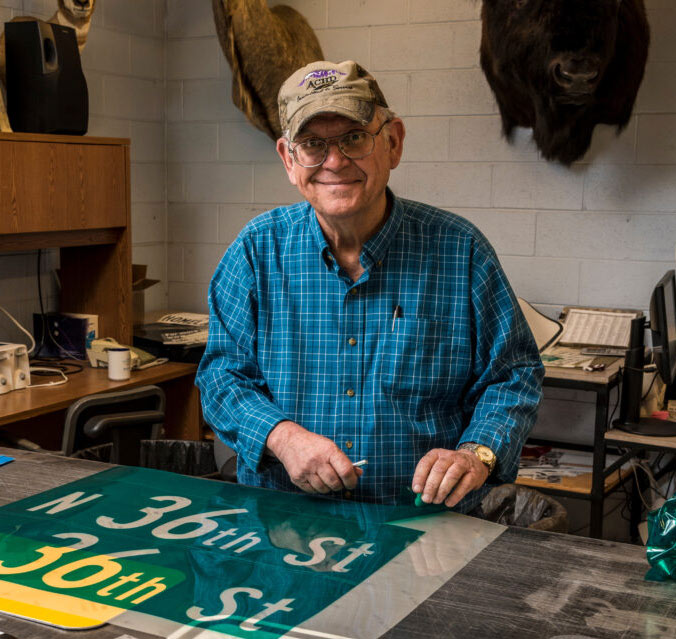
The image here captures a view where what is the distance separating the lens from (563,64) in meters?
3.02

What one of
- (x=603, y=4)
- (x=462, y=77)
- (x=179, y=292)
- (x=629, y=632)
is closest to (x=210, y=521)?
(x=629, y=632)

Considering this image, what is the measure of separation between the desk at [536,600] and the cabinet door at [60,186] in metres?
2.19

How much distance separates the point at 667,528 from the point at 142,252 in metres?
3.39

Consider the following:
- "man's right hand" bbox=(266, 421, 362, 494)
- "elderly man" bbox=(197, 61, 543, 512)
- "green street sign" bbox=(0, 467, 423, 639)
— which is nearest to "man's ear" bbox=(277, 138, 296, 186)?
"elderly man" bbox=(197, 61, 543, 512)

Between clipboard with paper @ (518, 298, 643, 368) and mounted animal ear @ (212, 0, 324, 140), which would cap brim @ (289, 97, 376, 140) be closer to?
clipboard with paper @ (518, 298, 643, 368)

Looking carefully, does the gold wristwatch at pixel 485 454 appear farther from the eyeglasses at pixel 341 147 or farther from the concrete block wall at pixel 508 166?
the concrete block wall at pixel 508 166

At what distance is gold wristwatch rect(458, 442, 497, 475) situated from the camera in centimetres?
160

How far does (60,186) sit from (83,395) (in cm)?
81

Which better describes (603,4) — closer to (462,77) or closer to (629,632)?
(462,77)

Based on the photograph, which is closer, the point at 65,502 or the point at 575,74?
the point at 65,502

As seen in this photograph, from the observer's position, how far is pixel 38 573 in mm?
1252

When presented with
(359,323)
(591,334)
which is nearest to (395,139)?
(359,323)

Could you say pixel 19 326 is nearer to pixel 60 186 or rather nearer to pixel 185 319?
pixel 60 186

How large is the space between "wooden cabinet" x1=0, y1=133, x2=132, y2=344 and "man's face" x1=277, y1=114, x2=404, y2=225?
5.31 ft
